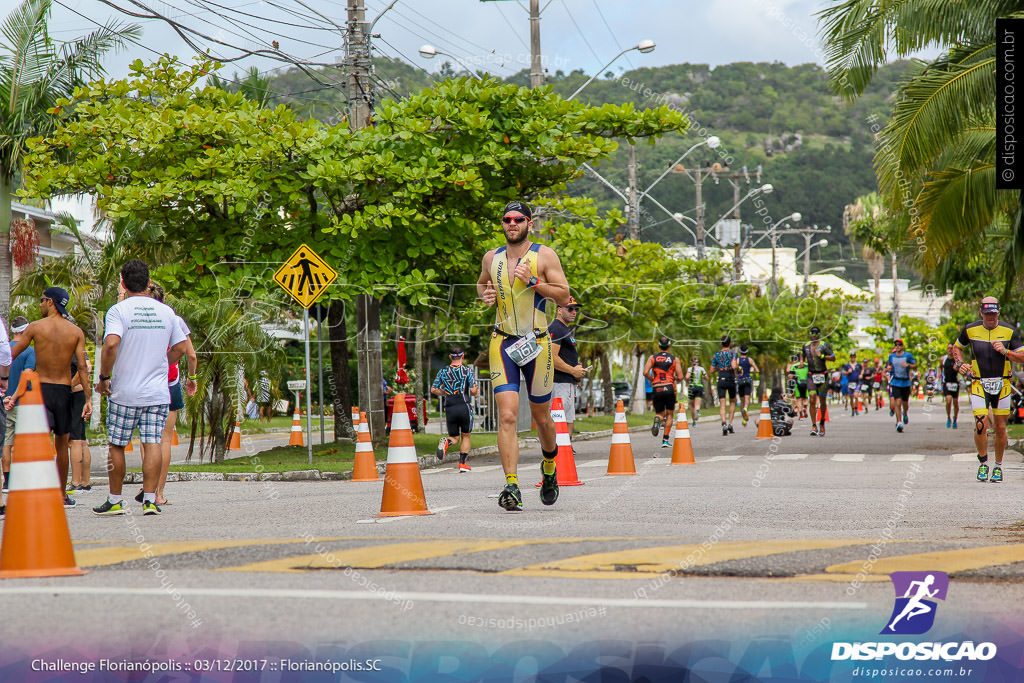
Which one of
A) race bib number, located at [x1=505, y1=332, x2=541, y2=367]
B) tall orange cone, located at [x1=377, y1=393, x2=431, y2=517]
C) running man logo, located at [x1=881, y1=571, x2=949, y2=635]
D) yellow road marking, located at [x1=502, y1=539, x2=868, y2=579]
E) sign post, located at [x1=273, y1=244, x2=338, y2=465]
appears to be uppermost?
sign post, located at [x1=273, y1=244, x2=338, y2=465]

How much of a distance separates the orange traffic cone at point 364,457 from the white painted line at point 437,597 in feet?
26.3

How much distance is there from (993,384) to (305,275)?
847 centimetres

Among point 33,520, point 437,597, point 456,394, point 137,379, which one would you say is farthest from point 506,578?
point 456,394

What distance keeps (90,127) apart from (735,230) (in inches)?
1469

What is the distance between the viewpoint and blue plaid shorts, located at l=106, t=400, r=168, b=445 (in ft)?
30.7

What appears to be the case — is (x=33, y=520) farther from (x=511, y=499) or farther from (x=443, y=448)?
(x=443, y=448)

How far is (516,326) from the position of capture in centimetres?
863

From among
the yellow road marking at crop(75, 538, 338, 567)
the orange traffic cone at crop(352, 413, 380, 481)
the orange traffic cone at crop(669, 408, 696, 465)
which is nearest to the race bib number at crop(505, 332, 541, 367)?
the yellow road marking at crop(75, 538, 338, 567)

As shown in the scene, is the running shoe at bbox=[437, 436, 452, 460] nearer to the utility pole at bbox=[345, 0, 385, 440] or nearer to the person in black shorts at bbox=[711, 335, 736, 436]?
the utility pole at bbox=[345, 0, 385, 440]

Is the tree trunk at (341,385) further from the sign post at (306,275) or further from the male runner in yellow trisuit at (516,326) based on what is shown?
the male runner in yellow trisuit at (516,326)

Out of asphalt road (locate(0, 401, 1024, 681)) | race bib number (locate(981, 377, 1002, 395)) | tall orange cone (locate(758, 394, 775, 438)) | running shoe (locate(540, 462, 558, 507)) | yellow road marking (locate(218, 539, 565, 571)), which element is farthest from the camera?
tall orange cone (locate(758, 394, 775, 438))

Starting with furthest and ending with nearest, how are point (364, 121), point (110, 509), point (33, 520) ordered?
point (364, 121) < point (110, 509) < point (33, 520)

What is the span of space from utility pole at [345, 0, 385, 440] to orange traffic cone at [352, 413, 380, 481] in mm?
5553

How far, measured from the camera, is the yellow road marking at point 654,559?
545 cm
